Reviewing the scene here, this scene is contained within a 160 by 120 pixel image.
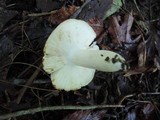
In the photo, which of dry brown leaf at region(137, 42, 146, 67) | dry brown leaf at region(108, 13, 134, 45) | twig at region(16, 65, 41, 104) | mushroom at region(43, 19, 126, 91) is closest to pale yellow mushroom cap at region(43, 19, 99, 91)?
mushroom at region(43, 19, 126, 91)

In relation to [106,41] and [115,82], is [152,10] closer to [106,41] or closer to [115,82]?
[106,41]

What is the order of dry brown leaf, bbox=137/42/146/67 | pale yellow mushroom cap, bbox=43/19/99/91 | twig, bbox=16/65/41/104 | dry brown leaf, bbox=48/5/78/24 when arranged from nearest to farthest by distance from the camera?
pale yellow mushroom cap, bbox=43/19/99/91, twig, bbox=16/65/41/104, dry brown leaf, bbox=48/5/78/24, dry brown leaf, bbox=137/42/146/67

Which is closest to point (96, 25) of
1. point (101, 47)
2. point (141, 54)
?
point (101, 47)

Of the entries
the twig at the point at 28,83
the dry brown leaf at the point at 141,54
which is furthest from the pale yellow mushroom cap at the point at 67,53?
the dry brown leaf at the point at 141,54

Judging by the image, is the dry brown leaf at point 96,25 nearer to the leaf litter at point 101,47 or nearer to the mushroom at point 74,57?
the leaf litter at point 101,47

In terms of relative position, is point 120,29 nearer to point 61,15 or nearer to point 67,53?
point 61,15

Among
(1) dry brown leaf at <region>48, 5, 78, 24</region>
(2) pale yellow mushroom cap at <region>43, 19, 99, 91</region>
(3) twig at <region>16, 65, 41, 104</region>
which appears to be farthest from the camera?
(1) dry brown leaf at <region>48, 5, 78, 24</region>

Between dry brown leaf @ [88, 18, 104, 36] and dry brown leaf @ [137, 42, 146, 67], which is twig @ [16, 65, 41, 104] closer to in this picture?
dry brown leaf @ [88, 18, 104, 36]
